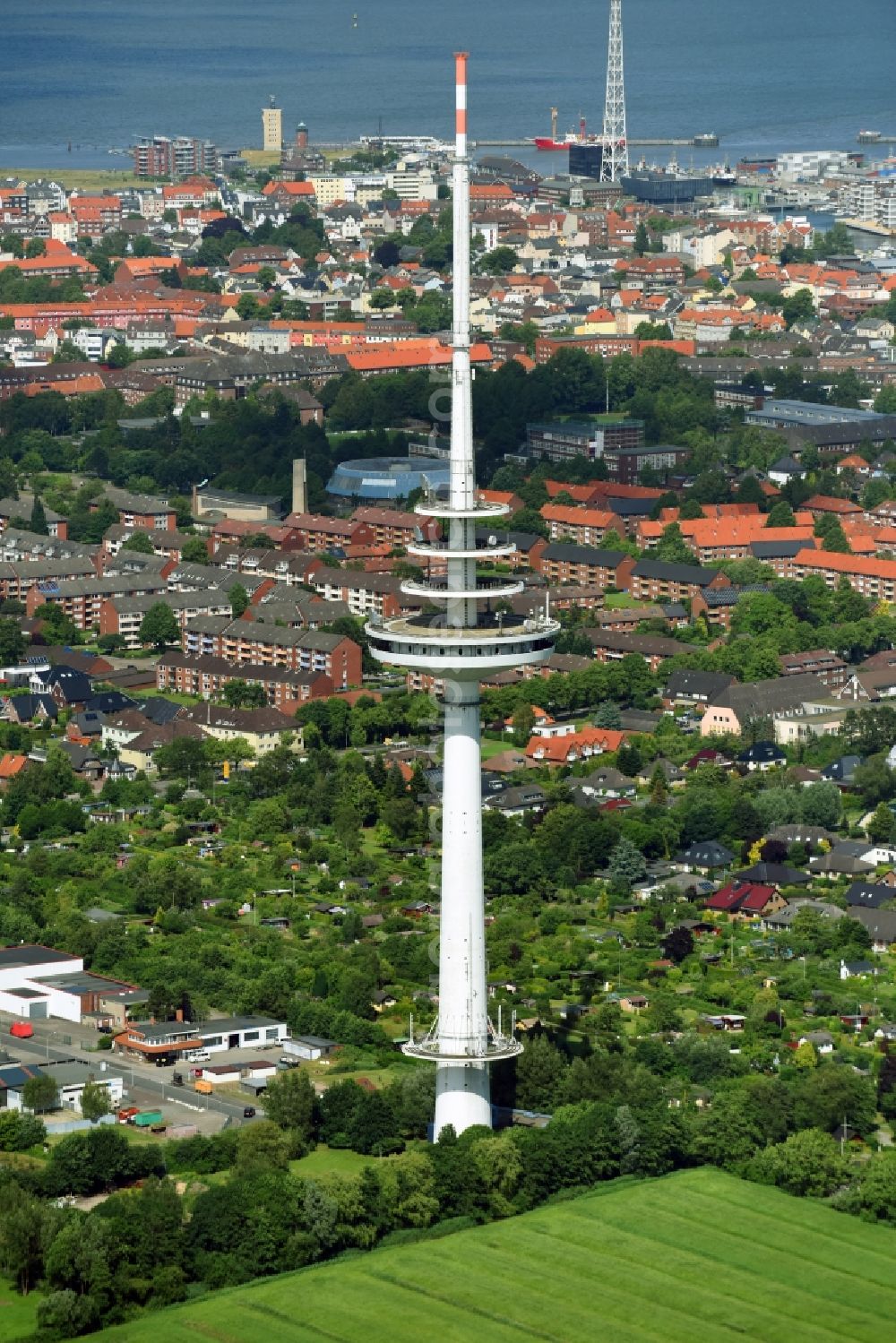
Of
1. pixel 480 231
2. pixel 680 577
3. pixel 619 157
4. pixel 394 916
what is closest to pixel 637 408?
pixel 680 577

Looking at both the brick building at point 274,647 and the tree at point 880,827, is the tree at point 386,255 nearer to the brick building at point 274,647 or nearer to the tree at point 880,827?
the brick building at point 274,647

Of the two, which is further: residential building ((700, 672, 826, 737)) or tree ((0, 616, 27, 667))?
tree ((0, 616, 27, 667))

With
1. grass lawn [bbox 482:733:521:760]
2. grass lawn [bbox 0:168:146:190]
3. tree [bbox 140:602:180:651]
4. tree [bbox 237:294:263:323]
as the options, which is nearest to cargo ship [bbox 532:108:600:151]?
grass lawn [bbox 0:168:146:190]

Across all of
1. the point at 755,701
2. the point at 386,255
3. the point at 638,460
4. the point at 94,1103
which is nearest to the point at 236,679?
the point at 755,701

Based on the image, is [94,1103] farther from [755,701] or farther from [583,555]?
[583,555]

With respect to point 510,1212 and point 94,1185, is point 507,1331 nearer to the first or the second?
point 510,1212

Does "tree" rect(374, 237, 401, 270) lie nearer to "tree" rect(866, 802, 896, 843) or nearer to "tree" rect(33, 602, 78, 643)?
"tree" rect(33, 602, 78, 643)

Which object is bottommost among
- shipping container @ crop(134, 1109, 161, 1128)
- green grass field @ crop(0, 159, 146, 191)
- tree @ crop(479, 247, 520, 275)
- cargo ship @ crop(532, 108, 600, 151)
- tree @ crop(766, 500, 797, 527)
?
shipping container @ crop(134, 1109, 161, 1128)
